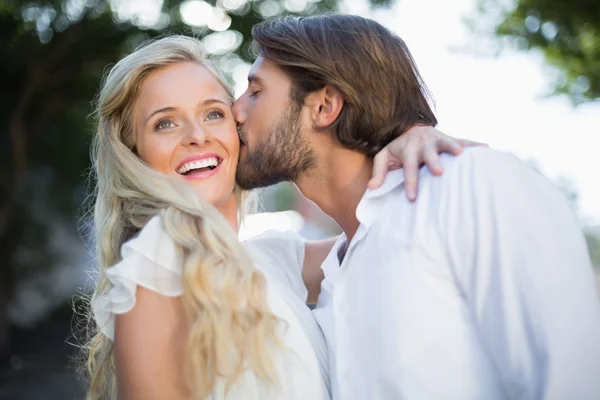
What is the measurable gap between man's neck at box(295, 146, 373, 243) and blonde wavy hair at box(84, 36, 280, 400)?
1.56 ft

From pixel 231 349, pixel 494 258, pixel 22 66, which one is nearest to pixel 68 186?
pixel 22 66

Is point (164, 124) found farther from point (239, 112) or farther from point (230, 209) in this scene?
point (230, 209)

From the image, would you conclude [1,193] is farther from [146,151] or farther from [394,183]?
[394,183]

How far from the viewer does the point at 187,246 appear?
2.35 m

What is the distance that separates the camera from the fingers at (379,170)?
242 centimetres

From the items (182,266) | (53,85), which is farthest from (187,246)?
(53,85)

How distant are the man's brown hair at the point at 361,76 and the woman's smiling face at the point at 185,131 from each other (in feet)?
1.15

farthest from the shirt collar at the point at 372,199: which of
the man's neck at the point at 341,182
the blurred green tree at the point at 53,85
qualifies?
the blurred green tree at the point at 53,85

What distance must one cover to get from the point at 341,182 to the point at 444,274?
0.73 metres

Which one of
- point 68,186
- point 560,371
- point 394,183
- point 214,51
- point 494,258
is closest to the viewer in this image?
point 560,371

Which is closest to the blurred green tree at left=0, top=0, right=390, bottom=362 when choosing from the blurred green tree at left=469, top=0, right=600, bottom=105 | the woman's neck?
the blurred green tree at left=469, top=0, right=600, bottom=105

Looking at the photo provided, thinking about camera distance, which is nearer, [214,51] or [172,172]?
[172,172]

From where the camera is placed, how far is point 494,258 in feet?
6.71

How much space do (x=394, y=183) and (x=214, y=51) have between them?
4988 mm
